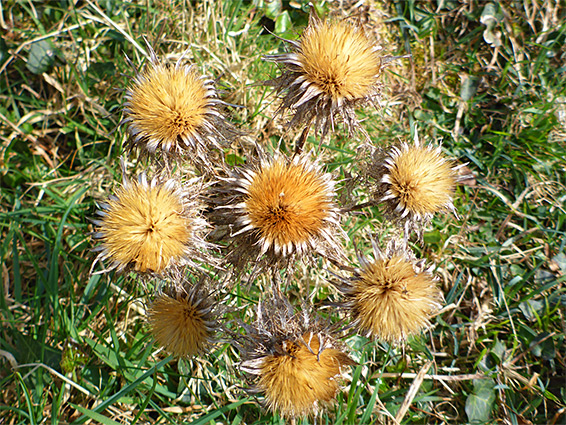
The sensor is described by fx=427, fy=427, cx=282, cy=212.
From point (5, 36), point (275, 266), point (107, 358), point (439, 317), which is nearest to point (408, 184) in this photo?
point (275, 266)

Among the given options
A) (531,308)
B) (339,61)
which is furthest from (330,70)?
(531,308)

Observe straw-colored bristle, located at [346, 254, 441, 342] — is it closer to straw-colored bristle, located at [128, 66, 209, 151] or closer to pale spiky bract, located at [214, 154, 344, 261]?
pale spiky bract, located at [214, 154, 344, 261]

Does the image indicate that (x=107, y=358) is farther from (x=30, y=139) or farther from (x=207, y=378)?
(x=30, y=139)

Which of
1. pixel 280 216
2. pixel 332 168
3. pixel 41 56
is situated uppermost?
pixel 41 56

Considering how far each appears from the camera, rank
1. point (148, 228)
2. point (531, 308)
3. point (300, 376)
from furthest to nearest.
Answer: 1. point (531, 308)
2. point (300, 376)
3. point (148, 228)

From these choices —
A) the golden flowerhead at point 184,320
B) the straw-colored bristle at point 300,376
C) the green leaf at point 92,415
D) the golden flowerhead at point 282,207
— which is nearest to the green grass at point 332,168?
the green leaf at point 92,415

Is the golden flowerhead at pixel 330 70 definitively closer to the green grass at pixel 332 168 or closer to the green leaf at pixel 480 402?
the green grass at pixel 332 168

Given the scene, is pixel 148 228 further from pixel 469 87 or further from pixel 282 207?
pixel 469 87
